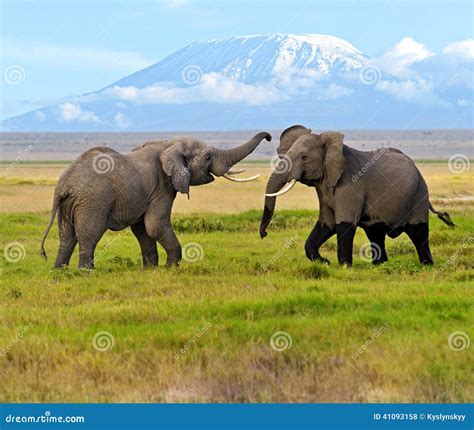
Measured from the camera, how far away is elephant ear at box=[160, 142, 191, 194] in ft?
49.9

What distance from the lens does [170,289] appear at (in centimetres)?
1288

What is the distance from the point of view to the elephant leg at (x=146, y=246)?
15.8 meters

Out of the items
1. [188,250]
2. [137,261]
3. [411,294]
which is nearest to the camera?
[411,294]

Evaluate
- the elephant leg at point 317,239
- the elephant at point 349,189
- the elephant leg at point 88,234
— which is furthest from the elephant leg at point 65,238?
the elephant leg at point 317,239

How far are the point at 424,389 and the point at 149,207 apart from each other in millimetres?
7865

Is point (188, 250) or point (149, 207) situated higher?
point (149, 207)

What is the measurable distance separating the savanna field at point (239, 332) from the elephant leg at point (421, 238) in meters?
0.19

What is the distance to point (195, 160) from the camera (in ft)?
51.9

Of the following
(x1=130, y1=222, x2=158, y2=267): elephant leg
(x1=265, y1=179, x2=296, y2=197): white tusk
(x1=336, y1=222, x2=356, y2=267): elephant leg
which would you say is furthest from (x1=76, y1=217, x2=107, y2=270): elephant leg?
(x1=336, y1=222, x2=356, y2=267): elephant leg

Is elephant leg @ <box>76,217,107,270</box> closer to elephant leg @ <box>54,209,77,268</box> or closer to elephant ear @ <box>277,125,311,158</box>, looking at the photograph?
elephant leg @ <box>54,209,77,268</box>

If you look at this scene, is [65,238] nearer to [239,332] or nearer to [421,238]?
[421,238]

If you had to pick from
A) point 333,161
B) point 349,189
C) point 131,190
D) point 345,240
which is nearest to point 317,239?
point 345,240
